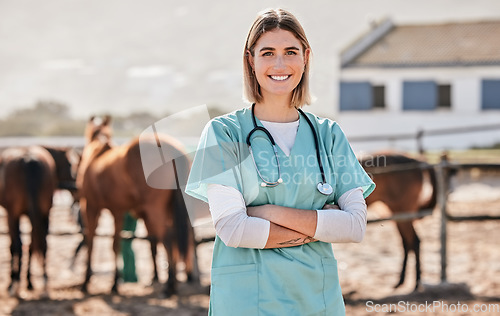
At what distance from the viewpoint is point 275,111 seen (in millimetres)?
1535

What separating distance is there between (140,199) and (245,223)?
126 inches

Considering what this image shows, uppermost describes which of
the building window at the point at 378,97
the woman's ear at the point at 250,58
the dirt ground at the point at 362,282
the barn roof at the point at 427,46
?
the barn roof at the point at 427,46

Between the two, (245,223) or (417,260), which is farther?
(417,260)

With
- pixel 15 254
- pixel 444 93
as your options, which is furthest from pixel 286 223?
pixel 444 93

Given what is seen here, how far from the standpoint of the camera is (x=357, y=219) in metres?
1.47

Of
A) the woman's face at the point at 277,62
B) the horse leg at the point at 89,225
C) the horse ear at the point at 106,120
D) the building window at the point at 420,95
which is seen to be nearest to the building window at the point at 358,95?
the building window at the point at 420,95

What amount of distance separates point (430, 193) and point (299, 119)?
3.62 m

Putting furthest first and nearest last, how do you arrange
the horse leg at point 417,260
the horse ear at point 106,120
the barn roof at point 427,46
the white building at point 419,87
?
the barn roof at point 427,46 → the white building at point 419,87 → the horse ear at point 106,120 → the horse leg at point 417,260

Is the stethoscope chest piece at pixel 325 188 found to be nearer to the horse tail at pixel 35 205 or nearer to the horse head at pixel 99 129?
the horse tail at pixel 35 205

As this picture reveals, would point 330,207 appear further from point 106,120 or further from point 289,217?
point 106,120

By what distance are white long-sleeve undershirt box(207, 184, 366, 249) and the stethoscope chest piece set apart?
49 mm

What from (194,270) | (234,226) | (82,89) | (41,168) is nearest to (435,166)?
(194,270)

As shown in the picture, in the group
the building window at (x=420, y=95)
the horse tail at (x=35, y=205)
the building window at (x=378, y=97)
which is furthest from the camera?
the building window at (x=378, y=97)

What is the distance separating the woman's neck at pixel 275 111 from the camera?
5.00 feet
